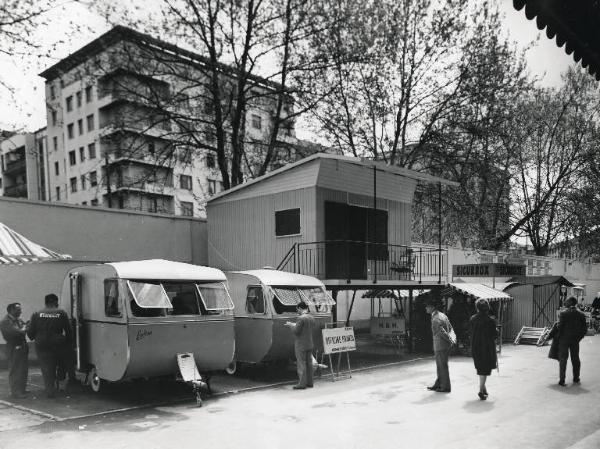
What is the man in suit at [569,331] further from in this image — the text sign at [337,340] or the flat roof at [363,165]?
the flat roof at [363,165]

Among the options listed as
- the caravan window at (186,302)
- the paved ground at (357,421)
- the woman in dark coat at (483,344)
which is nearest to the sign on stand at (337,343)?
the paved ground at (357,421)

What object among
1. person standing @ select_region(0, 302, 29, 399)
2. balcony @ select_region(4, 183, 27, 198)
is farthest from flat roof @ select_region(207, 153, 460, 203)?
balcony @ select_region(4, 183, 27, 198)

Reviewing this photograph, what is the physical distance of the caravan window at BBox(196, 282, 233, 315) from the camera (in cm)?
1091

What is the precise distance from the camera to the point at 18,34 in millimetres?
13016

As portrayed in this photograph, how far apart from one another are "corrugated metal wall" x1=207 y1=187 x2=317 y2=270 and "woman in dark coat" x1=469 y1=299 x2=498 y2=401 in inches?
280

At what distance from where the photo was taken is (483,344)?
10.1 metres

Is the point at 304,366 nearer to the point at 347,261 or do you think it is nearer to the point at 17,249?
the point at 347,261

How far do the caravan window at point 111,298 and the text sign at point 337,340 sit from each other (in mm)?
4773

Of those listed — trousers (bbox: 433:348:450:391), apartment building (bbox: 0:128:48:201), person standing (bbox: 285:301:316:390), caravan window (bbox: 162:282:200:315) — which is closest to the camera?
caravan window (bbox: 162:282:200:315)

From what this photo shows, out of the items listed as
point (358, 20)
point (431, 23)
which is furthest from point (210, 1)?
point (431, 23)

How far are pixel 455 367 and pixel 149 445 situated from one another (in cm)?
966

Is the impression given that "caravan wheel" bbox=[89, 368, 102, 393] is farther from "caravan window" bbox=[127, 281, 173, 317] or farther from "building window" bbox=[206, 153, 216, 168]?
"building window" bbox=[206, 153, 216, 168]

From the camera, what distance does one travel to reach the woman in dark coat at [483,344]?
32.7 feet

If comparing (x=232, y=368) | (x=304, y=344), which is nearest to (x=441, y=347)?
(x=304, y=344)
